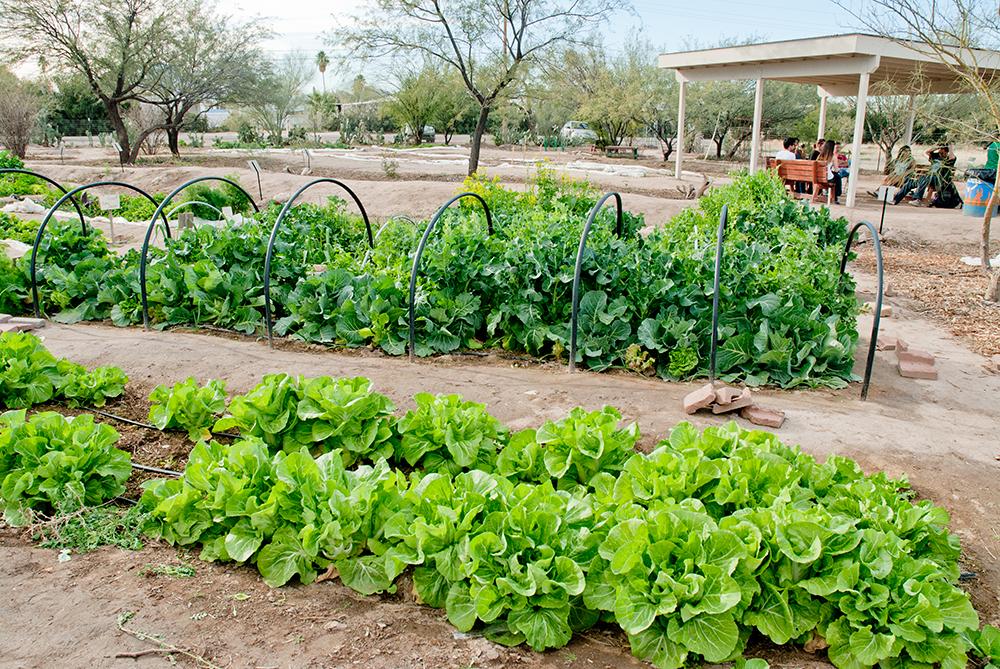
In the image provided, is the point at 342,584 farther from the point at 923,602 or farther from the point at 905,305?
the point at 905,305

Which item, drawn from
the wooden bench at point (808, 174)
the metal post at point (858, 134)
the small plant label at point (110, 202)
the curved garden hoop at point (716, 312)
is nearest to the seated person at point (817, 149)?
the wooden bench at point (808, 174)

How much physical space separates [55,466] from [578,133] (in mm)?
46502

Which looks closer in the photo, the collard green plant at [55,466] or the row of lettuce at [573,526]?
the row of lettuce at [573,526]

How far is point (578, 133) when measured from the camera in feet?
154

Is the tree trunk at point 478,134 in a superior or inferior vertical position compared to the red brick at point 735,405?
superior

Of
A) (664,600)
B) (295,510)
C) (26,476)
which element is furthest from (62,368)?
(664,600)

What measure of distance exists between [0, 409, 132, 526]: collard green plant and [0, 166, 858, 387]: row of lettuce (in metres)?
2.58

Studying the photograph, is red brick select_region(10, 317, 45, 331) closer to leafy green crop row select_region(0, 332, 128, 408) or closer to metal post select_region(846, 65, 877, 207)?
leafy green crop row select_region(0, 332, 128, 408)

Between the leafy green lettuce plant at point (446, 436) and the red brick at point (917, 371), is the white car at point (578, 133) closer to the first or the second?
the red brick at point (917, 371)

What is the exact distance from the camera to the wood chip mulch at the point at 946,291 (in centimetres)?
686

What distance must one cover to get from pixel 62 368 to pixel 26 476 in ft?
5.70

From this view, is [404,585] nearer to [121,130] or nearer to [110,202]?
[110,202]

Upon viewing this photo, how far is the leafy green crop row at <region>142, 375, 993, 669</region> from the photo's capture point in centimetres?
240

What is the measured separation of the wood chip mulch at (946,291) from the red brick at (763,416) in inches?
125
